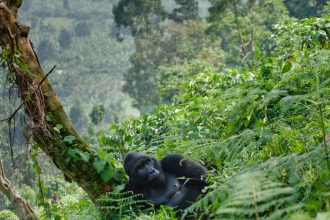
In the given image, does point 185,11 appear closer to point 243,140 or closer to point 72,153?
point 72,153

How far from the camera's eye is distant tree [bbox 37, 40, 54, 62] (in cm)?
6191

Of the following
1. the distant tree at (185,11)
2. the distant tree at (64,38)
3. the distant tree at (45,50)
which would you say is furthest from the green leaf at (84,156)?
the distant tree at (64,38)

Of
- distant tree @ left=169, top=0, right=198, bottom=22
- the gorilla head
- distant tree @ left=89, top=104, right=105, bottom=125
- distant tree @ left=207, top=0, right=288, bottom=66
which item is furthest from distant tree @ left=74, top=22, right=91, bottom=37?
the gorilla head

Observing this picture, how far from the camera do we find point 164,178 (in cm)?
402

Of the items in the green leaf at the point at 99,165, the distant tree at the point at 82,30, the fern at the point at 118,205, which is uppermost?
the distant tree at the point at 82,30

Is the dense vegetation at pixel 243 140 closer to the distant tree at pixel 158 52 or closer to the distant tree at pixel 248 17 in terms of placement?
the distant tree at pixel 248 17

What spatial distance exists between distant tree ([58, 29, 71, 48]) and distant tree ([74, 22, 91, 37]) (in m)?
2.84

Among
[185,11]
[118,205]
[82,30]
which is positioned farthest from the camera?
[82,30]

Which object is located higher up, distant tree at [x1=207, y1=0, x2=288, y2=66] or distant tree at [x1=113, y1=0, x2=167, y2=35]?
distant tree at [x1=113, y1=0, x2=167, y2=35]

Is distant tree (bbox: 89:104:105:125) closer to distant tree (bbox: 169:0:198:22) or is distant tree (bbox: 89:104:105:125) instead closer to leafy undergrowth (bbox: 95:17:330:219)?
distant tree (bbox: 169:0:198:22)

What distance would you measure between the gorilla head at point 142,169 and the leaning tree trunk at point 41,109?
231mm

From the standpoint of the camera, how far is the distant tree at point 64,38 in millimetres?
65562

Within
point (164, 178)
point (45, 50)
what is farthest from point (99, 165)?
point (45, 50)

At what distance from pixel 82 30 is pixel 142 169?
6967 cm
